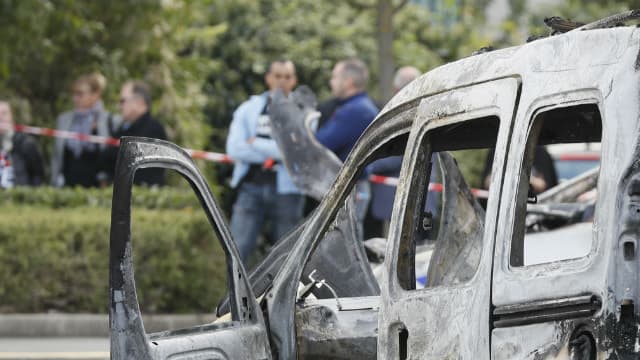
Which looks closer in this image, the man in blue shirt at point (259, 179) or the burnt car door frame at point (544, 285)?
the burnt car door frame at point (544, 285)

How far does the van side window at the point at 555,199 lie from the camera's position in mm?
4914

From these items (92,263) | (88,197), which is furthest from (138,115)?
(92,263)

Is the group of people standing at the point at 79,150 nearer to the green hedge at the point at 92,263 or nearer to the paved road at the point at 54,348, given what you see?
the green hedge at the point at 92,263

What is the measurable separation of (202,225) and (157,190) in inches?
41.1

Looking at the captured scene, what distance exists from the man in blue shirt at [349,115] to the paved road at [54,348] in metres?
2.23

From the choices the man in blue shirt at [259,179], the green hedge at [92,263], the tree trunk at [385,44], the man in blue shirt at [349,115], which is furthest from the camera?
the tree trunk at [385,44]

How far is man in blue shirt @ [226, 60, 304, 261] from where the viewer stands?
41.8 feet

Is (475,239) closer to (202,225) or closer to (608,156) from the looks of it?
(608,156)

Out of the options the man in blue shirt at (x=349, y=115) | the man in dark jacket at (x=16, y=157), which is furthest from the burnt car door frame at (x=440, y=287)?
the man in dark jacket at (x=16, y=157)

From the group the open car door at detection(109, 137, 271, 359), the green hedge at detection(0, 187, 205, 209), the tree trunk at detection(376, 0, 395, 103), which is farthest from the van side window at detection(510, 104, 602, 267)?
the green hedge at detection(0, 187, 205, 209)

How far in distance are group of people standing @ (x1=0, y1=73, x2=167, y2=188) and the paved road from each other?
2.39 m

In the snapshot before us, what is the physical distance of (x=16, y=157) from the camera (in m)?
15.5

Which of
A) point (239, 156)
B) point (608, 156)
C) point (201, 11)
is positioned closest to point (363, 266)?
point (608, 156)

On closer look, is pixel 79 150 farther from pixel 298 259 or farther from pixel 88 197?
pixel 298 259
